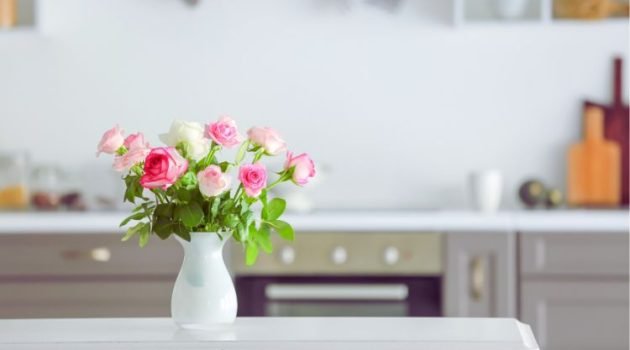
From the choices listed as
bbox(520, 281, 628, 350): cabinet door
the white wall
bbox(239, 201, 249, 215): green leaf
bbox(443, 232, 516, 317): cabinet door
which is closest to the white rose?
bbox(239, 201, 249, 215): green leaf

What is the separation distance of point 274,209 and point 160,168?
0.25 meters

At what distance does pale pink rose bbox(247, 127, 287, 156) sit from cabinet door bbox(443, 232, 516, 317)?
1.85 m

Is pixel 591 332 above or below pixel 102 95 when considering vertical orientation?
below

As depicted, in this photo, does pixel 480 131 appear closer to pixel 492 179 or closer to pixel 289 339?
pixel 492 179

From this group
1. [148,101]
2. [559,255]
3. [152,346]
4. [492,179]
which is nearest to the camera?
[152,346]

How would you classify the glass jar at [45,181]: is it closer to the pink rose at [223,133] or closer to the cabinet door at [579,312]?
Answer: the cabinet door at [579,312]

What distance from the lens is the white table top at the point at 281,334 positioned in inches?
74.6

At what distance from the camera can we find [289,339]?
192 centimetres

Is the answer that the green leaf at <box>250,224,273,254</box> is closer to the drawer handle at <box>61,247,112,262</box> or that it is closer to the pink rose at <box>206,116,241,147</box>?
the pink rose at <box>206,116,241,147</box>

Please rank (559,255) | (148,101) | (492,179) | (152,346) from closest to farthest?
(152,346), (559,255), (492,179), (148,101)

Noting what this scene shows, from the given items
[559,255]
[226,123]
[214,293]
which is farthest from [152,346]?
[559,255]

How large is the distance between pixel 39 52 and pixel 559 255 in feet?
6.97

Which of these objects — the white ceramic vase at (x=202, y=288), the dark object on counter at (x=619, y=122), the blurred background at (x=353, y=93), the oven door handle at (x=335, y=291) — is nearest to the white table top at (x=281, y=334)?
the white ceramic vase at (x=202, y=288)

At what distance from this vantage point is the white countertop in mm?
3709
